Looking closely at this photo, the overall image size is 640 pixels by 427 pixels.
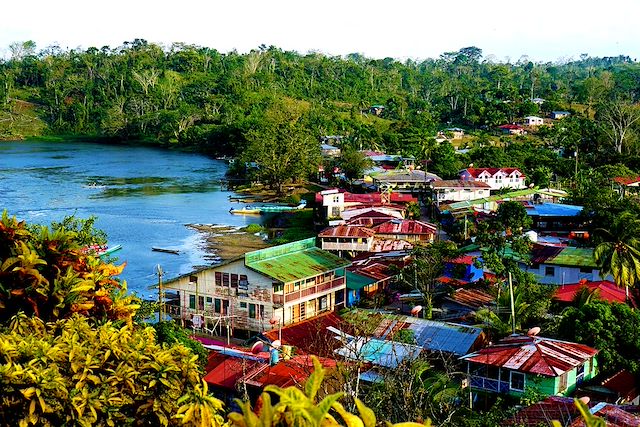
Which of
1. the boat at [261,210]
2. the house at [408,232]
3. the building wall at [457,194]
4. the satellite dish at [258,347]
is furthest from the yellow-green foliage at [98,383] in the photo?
the boat at [261,210]

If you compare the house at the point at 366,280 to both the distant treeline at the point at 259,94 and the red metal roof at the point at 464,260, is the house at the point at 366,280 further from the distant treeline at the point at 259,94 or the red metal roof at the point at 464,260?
the distant treeline at the point at 259,94

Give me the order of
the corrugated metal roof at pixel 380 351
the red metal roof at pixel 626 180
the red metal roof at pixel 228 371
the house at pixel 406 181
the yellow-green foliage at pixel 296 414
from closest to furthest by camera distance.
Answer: the yellow-green foliage at pixel 296 414 < the corrugated metal roof at pixel 380 351 < the red metal roof at pixel 228 371 < the red metal roof at pixel 626 180 < the house at pixel 406 181

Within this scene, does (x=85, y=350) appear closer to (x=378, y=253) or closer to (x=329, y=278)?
(x=329, y=278)

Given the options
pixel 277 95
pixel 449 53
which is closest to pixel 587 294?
pixel 277 95

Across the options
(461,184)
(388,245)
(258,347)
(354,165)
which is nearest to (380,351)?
(258,347)

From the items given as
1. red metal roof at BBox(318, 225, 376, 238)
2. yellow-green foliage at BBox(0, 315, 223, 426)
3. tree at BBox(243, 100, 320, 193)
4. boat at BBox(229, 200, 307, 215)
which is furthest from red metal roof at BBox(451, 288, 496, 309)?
tree at BBox(243, 100, 320, 193)

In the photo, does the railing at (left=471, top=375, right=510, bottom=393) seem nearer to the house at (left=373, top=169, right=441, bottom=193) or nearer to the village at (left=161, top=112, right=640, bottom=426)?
the village at (left=161, top=112, right=640, bottom=426)
